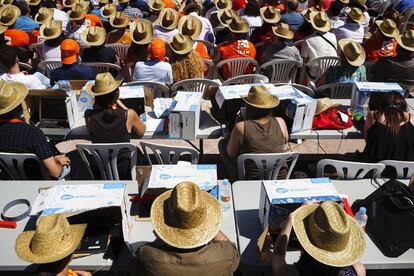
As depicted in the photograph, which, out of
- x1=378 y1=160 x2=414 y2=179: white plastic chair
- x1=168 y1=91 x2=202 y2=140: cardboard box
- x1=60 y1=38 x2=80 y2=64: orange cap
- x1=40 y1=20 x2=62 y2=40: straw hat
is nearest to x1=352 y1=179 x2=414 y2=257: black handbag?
A: x1=378 y1=160 x2=414 y2=179: white plastic chair

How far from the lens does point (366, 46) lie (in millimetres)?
6805

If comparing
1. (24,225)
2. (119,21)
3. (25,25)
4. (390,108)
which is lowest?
(25,25)

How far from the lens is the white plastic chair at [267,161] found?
3.68 m

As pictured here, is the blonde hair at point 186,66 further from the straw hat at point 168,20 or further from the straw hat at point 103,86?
the straw hat at point 168,20

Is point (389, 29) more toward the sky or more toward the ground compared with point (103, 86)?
more toward the ground

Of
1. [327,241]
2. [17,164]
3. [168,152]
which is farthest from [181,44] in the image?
[327,241]

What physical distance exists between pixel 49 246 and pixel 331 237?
1.65 meters

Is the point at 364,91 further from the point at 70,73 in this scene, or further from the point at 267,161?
the point at 70,73

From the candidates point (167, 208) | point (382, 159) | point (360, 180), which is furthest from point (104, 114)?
point (382, 159)

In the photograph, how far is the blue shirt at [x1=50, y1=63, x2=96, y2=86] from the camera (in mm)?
5281

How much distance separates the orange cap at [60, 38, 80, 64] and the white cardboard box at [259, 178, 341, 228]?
344 centimetres

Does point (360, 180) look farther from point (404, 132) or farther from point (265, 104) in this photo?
point (265, 104)

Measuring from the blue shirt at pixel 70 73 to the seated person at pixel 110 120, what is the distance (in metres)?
1.27

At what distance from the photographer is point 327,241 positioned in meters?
2.26
